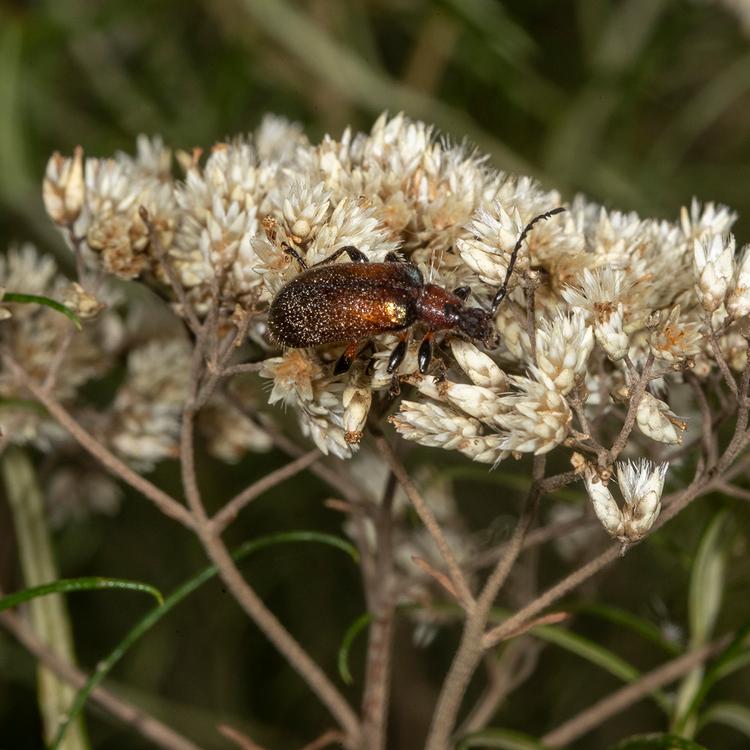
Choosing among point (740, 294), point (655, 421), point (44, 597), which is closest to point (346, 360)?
point (655, 421)

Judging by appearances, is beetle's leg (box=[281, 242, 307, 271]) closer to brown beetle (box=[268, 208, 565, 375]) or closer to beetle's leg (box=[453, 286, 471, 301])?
brown beetle (box=[268, 208, 565, 375])

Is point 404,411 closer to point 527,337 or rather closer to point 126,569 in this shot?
point 527,337

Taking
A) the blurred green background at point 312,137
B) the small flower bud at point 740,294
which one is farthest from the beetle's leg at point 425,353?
the blurred green background at point 312,137

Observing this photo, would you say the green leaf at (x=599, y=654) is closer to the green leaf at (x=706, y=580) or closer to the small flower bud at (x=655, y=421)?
the green leaf at (x=706, y=580)

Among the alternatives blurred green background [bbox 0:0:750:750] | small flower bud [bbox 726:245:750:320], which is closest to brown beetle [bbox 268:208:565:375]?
small flower bud [bbox 726:245:750:320]

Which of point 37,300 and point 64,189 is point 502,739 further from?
point 64,189

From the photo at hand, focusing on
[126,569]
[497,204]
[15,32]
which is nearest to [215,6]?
[15,32]
